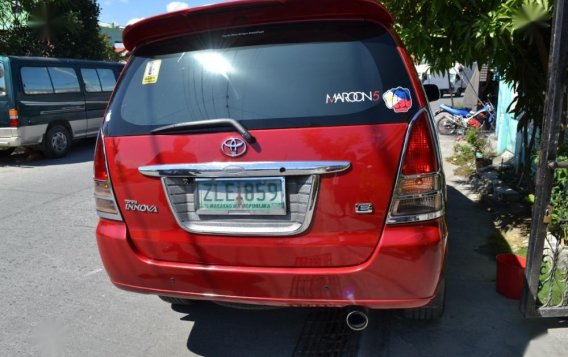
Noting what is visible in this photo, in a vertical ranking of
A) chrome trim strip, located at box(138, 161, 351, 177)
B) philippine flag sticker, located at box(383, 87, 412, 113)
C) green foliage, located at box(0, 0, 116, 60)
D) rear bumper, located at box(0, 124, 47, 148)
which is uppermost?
green foliage, located at box(0, 0, 116, 60)

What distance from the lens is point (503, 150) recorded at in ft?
30.5

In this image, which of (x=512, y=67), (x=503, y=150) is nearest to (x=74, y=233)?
(x=512, y=67)

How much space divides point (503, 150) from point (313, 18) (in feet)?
26.0

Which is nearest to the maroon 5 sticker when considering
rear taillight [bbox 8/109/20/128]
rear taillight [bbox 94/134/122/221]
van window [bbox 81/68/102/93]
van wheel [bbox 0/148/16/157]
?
rear taillight [bbox 94/134/122/221]

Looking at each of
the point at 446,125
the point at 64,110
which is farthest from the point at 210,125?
the point at 446,125

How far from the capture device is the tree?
12.7 feet

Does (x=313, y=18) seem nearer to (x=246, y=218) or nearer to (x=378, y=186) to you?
(x=378, y=186)

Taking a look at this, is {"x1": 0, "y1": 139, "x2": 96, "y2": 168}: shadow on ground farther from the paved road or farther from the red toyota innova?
the red toyota innova

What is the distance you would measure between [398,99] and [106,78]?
36.3 feet

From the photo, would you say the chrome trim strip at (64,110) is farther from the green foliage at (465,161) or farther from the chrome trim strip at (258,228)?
the chrome trim strip at (258,228)

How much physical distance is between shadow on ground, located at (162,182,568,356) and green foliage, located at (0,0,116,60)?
47.0ft

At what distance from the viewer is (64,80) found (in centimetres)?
1058

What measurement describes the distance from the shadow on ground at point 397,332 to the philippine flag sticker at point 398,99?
1.48m

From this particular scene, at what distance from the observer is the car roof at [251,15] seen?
238 centimetres
